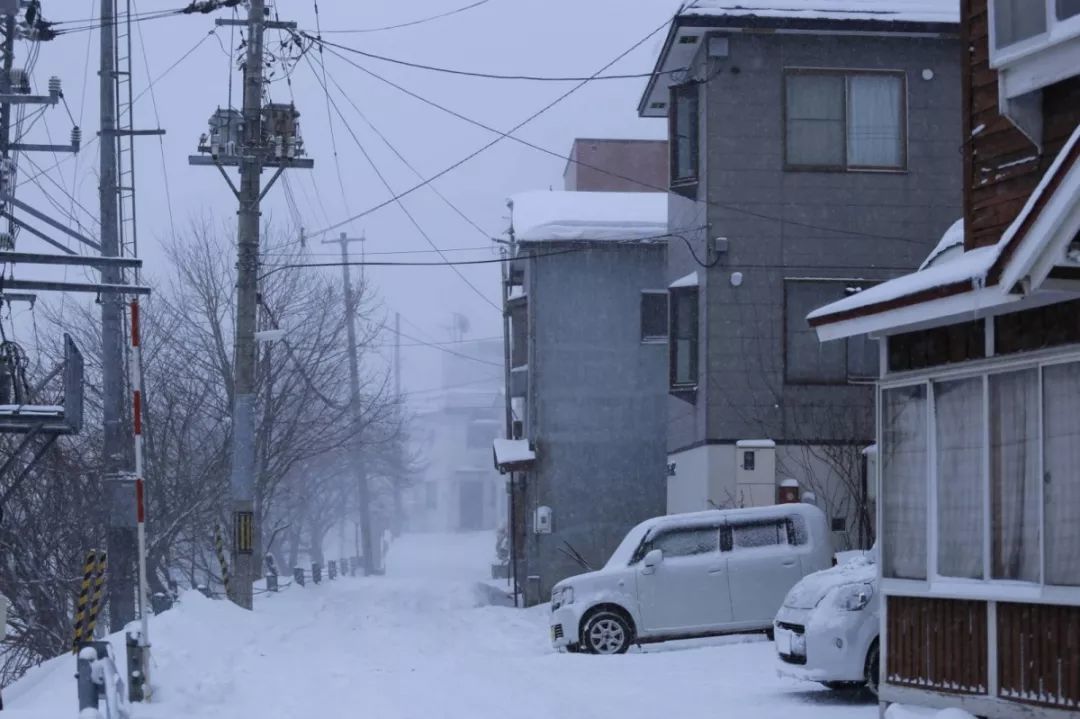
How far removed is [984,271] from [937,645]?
3.20 m

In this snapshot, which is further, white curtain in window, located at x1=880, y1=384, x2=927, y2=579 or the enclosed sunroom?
white curtain in window, located at x1=880, y1=384, x2=927, y2=579

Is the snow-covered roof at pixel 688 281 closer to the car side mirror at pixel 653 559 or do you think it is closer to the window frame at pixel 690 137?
the window frame at pixel 690 137

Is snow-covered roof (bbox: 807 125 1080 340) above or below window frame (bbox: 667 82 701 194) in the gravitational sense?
below

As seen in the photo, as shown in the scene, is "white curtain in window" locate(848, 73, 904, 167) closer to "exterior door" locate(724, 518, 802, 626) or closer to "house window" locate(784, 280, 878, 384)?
"house window" locate(784, 280, 878, 384)

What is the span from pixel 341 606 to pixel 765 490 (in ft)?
39.1

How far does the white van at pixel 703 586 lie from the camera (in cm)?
2030

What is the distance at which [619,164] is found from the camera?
1805 inches

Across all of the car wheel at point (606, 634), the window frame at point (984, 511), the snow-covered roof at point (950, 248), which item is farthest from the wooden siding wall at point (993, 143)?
the car wheel at point (606, 634)

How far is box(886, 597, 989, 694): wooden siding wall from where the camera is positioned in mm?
10922

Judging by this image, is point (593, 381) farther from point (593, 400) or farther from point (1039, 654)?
point (1039, 654)

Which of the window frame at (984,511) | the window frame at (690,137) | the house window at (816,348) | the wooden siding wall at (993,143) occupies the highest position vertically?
the window frame at (690,137)

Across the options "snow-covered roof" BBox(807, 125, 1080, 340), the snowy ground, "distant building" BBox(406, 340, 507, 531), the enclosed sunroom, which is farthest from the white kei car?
"distant building" BBox(406, 340, 507, 531)

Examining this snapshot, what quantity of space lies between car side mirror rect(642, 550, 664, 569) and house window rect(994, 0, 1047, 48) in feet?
35.1

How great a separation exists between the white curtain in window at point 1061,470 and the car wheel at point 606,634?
10791 millimetres
